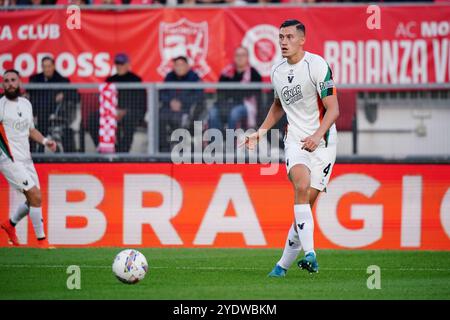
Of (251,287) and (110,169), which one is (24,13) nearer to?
(110,169)

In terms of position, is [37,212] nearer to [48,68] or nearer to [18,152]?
[18,152]

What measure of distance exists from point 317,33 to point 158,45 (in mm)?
2845

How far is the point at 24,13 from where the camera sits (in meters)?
19.1

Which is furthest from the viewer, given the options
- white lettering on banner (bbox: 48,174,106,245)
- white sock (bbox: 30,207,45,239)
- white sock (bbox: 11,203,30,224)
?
white lettering on banner (bbox: 48,174,106,245)

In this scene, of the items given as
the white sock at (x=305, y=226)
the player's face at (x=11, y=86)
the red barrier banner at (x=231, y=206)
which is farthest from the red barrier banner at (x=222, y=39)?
the white sock at (x=305, y=226)

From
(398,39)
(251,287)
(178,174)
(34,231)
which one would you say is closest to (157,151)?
(178,174)

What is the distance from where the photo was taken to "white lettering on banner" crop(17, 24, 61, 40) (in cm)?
1894

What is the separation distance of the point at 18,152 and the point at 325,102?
6.24 metres

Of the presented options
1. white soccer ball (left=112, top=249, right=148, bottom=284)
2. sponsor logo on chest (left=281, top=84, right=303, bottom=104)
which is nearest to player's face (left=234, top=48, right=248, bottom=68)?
sponsor logo on chest (left=281, top=84, right=303, bottom=104)

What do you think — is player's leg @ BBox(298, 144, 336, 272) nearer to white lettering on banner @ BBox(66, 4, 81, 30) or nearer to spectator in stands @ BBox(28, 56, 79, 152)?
spectator in stands @ BBox(28, 56, 79, 152)

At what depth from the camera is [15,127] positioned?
16.4 m

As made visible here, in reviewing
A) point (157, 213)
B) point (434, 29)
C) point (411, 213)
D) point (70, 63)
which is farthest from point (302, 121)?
point (70, 63)

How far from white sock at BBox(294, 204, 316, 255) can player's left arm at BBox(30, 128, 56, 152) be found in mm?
5128

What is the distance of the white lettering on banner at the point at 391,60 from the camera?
1864cm
